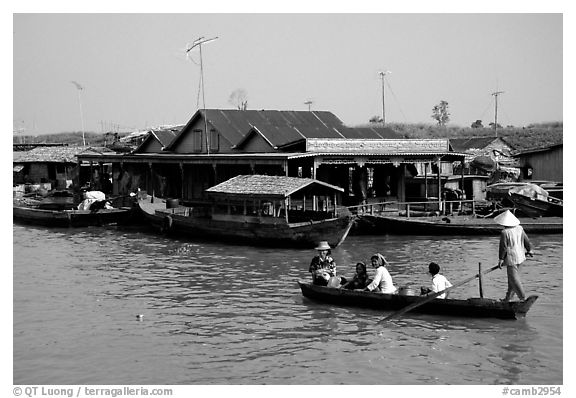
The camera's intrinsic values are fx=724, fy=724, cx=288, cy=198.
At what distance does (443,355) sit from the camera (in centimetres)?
1101

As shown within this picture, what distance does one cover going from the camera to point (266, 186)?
2156cm

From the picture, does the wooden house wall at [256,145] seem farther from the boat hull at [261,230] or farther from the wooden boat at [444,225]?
the wooden boat at [444,225]

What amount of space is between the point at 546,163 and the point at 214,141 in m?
15.0

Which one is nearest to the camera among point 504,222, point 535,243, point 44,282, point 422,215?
point 504,222

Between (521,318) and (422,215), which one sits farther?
(422,215)

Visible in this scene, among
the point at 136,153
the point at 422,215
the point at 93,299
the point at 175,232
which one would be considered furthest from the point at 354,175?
the point at 93,299

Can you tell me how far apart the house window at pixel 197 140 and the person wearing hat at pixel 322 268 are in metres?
17.9

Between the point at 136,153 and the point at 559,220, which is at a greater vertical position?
the point at 136,153

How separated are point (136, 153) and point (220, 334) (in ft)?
81.5

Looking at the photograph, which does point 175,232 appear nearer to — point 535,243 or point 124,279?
point 124,279

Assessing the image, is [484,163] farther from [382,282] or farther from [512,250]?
[512,250]

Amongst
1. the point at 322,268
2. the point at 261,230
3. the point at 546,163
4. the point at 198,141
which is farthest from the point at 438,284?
the point at 546,163

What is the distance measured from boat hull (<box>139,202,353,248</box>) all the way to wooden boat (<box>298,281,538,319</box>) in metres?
6.33
